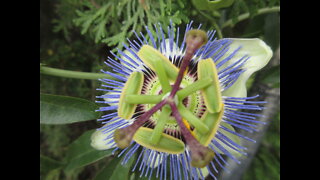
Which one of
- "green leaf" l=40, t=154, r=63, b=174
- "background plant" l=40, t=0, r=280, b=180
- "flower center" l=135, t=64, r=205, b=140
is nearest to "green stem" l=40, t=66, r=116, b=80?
"background plant" l=40, t=0, r=280, b=180

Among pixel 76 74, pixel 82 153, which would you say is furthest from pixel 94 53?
pixel 82 153

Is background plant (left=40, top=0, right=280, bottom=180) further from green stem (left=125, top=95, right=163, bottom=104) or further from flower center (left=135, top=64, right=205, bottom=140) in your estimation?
green stem (left=125, top=95, right=163, bottom=104)

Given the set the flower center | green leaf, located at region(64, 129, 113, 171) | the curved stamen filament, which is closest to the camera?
the curved stamen filament

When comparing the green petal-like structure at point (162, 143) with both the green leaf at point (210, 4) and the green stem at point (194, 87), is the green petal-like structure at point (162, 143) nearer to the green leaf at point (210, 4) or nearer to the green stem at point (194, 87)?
the green stem at point (194, 87)

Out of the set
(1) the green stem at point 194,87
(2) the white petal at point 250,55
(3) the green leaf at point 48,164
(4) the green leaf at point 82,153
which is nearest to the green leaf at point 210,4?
(2) the white petal at point 250,55

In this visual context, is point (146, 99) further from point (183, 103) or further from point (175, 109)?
point (183, 103)
